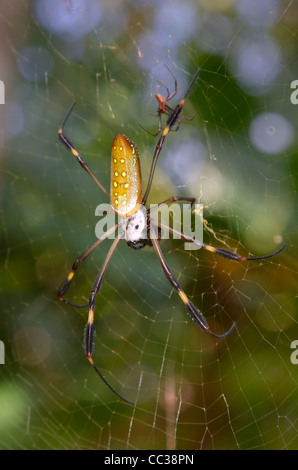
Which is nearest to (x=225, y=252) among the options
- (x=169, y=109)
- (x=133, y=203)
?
(x=133, y=203)

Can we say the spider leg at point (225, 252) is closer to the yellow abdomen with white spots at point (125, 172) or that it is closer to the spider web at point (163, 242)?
the spider web at point (163, 242)

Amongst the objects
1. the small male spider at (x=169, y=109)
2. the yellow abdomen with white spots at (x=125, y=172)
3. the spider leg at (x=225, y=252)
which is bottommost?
the spider leg at (x=225, y=252)

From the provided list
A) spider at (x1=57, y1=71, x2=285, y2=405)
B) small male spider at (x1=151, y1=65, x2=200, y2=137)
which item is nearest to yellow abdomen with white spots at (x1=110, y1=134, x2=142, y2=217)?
spider at (x1=57, y1=71, x2=285, y2=405)

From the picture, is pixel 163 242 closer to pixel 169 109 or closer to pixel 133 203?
pixel 133 203

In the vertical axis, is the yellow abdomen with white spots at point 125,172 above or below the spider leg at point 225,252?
above

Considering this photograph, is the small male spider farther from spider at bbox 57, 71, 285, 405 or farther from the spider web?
the spider web

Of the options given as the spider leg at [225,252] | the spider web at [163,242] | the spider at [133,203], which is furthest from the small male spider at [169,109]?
the spider leg at [225,252]
